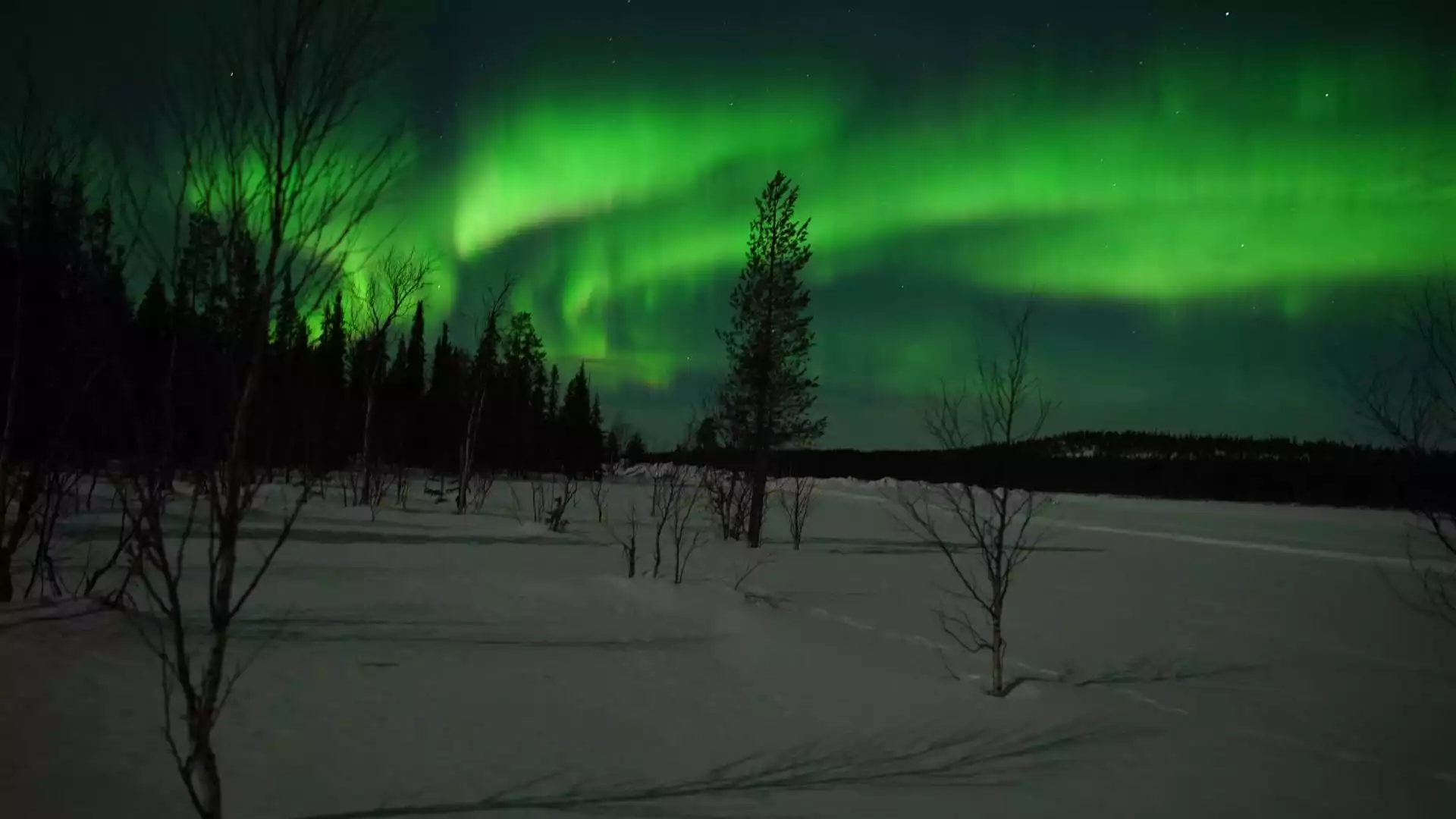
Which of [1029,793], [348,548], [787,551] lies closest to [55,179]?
[1029,793]

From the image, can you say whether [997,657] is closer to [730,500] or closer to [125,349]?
[125,349]

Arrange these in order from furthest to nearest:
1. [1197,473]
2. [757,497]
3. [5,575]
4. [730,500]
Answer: [1197,473] → [730,500] → [757,497] → [5,575]

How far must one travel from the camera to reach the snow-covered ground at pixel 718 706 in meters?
5.81

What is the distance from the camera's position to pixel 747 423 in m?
28.8

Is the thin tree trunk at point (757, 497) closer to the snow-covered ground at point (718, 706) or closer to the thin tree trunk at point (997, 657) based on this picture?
the snow-covered ground at point (718, 706)

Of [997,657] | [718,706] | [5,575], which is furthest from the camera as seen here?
[997,657]

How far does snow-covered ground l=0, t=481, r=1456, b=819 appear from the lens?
5812mm

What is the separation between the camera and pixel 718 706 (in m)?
8.37

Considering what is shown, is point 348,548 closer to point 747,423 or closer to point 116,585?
point 116,585

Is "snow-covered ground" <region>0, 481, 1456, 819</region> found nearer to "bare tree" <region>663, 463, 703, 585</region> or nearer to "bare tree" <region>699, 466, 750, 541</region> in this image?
"bare tree" <region>663, 463, 703, 585</region>

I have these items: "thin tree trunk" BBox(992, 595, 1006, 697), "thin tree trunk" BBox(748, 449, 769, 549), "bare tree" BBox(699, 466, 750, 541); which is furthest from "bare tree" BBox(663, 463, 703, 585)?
"thin tree trunk" BBox(992, 595, 1006, 697)

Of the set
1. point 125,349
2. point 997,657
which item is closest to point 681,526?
point 997,657

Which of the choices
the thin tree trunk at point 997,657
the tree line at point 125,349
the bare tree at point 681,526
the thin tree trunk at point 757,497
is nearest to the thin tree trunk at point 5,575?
the tree line at point 125,349

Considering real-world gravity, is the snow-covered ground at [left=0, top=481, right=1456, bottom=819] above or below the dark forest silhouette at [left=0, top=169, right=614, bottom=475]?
below
